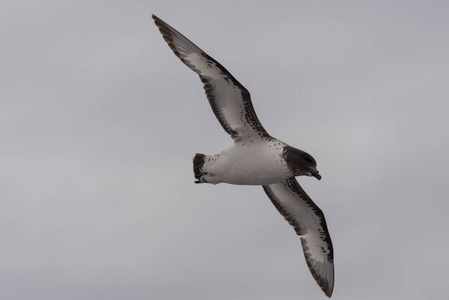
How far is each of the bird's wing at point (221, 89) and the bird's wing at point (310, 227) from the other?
3654 millimetres

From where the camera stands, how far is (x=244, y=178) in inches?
1069

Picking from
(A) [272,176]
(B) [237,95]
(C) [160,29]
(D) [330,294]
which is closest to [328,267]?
(D) [330,294]

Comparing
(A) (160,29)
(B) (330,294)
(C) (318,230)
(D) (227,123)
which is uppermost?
(A) (160,29)

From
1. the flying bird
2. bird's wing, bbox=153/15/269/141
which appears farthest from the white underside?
bird's wing, bbox=153/15/269/141

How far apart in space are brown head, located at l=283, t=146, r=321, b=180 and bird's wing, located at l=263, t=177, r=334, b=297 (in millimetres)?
3807

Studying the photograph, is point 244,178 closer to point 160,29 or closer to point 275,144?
point 275,144

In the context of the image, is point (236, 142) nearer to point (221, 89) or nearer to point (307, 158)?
point (221, 89)

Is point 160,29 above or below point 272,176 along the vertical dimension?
above

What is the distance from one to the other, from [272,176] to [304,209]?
4253 mm

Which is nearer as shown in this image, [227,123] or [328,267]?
[227,123]

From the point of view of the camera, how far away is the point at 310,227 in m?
31.4

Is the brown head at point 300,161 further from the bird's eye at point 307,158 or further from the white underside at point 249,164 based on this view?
the white underside at point 249,164

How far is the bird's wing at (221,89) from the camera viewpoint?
86.4 feet

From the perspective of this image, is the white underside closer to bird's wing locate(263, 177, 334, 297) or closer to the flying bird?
the flying bird
